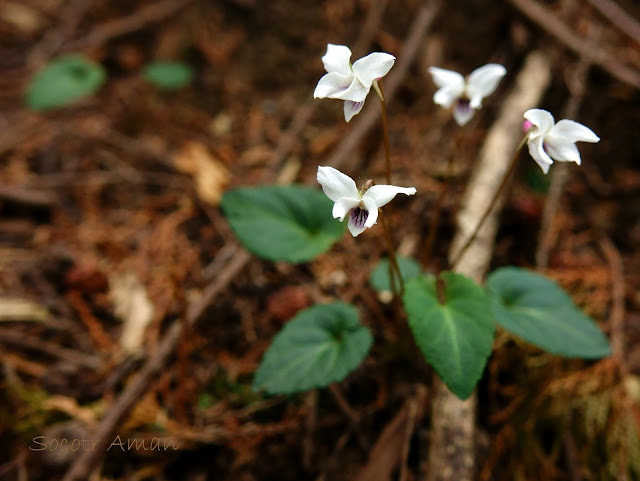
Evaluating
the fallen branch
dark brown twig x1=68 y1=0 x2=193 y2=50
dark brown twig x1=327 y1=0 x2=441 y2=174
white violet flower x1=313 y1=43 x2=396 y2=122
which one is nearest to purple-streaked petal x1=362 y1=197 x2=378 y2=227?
white violet flower x1=313 y1=43 x2=396 y2=122

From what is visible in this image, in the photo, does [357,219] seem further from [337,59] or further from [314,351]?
[314,351]

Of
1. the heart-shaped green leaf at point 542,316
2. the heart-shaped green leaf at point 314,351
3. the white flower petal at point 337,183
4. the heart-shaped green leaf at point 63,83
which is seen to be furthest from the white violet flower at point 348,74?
the heart-shaped green leaf at point 63,83

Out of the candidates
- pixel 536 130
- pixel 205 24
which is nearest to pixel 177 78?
pixel 205 24

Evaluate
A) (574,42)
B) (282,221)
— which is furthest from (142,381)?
(574,42)

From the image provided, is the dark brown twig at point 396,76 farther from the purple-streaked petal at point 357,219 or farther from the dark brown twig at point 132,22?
the dark brown twig at point 132,22

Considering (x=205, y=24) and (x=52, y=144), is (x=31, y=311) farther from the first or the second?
(x=205, y=24)

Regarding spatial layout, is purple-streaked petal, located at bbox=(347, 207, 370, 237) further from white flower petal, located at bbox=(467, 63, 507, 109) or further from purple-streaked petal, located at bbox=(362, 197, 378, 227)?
white flower petal, located at bbox=(467, 63, 507, 109)
